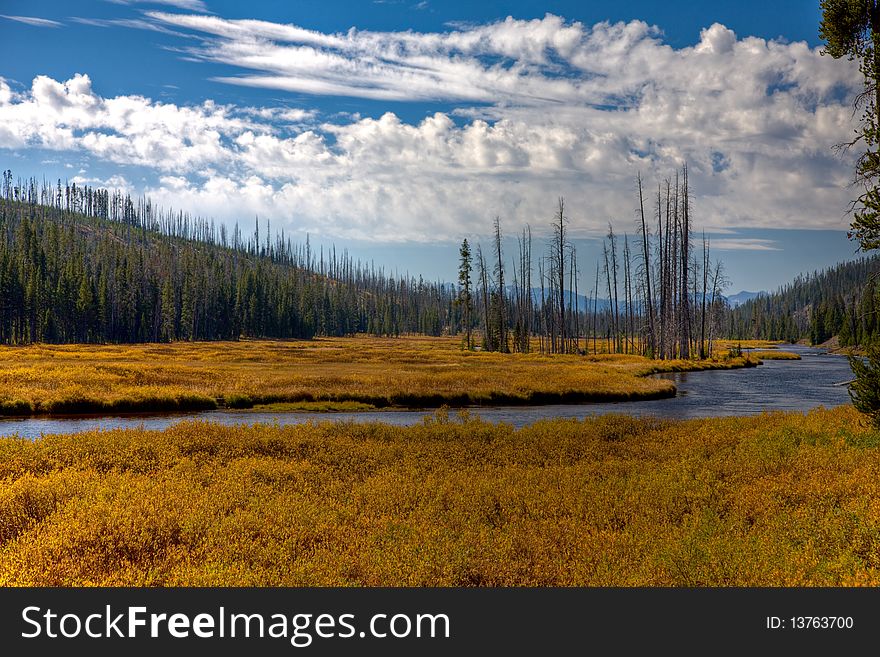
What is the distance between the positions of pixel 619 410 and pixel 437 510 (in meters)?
21.9

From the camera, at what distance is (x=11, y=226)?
7156 inches

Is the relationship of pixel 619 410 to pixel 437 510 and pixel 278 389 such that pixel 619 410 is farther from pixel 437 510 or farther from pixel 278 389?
pixel 437 510

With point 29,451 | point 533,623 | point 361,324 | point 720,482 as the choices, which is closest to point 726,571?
point 533,623

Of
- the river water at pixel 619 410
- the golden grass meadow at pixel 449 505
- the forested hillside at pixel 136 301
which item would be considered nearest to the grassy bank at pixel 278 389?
the river water at pixel 619 410

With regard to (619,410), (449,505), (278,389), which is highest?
(278,389)

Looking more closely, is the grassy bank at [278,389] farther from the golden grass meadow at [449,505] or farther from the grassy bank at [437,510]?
the grassy bank at [437,510]

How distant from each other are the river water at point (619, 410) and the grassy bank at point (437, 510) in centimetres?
681

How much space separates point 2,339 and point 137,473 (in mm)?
101137

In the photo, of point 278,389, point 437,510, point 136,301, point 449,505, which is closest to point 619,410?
point 278,389

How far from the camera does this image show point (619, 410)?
99.1ft

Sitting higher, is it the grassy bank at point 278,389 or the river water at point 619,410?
the grassy bank at point 278,389

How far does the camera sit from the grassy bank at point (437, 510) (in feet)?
25.1

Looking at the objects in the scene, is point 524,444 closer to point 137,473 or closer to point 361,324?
point 137,473

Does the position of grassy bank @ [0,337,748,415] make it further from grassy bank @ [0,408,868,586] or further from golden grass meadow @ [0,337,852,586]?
grassy bank @ [0,408,868,586]
